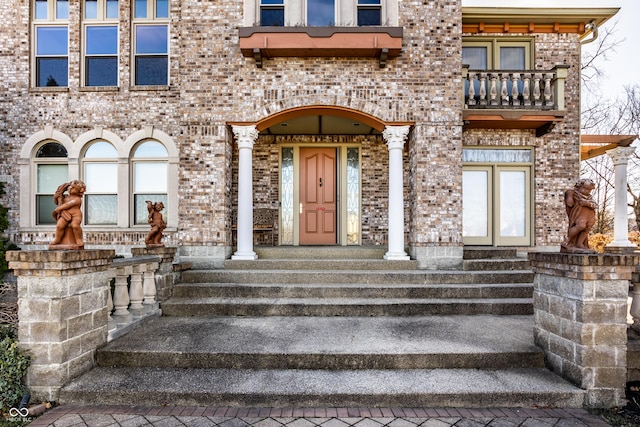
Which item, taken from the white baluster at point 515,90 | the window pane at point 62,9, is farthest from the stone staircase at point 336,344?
the window pane at point 62,9

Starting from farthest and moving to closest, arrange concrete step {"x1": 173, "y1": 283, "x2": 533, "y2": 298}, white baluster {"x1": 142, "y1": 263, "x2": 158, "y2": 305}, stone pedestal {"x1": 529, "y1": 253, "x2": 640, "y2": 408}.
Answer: concrete step {"x1": 173, "y1": 283, "x2": 533, "y2": 298} → white baluster {"x1": 142, "y1": 263, "x2": 158, "y2": 305} → stone pedestal {"x1": 529, "y1": 253, "x2": 640, "y2": 408}

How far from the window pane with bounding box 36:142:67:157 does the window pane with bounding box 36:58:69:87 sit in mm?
1437

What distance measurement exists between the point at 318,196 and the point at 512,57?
583 cm

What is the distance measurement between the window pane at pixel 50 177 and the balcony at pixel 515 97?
9243mm

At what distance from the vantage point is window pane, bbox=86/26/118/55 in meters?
7.91

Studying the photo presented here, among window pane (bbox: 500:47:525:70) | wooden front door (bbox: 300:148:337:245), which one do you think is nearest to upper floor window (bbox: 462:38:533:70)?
window pane (bbox: 500:47:525:70)

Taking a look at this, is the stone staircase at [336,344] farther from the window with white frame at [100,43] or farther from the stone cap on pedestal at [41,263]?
the window with white frame at [100,43]

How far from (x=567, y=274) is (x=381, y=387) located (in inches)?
84.6

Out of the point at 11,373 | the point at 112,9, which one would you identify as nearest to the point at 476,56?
the point at 112,9

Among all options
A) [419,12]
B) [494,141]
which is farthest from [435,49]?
[494,141]

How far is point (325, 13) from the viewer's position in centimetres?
677

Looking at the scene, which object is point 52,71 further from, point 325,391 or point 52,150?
point 325,391

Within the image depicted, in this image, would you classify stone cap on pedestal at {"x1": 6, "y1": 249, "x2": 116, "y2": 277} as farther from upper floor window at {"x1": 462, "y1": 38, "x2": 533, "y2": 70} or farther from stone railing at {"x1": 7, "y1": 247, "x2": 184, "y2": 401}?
upper floor window at {"x1": 462, "y1": 38, "x2": 533, "y2": 70}

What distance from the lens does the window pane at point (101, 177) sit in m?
7.91
